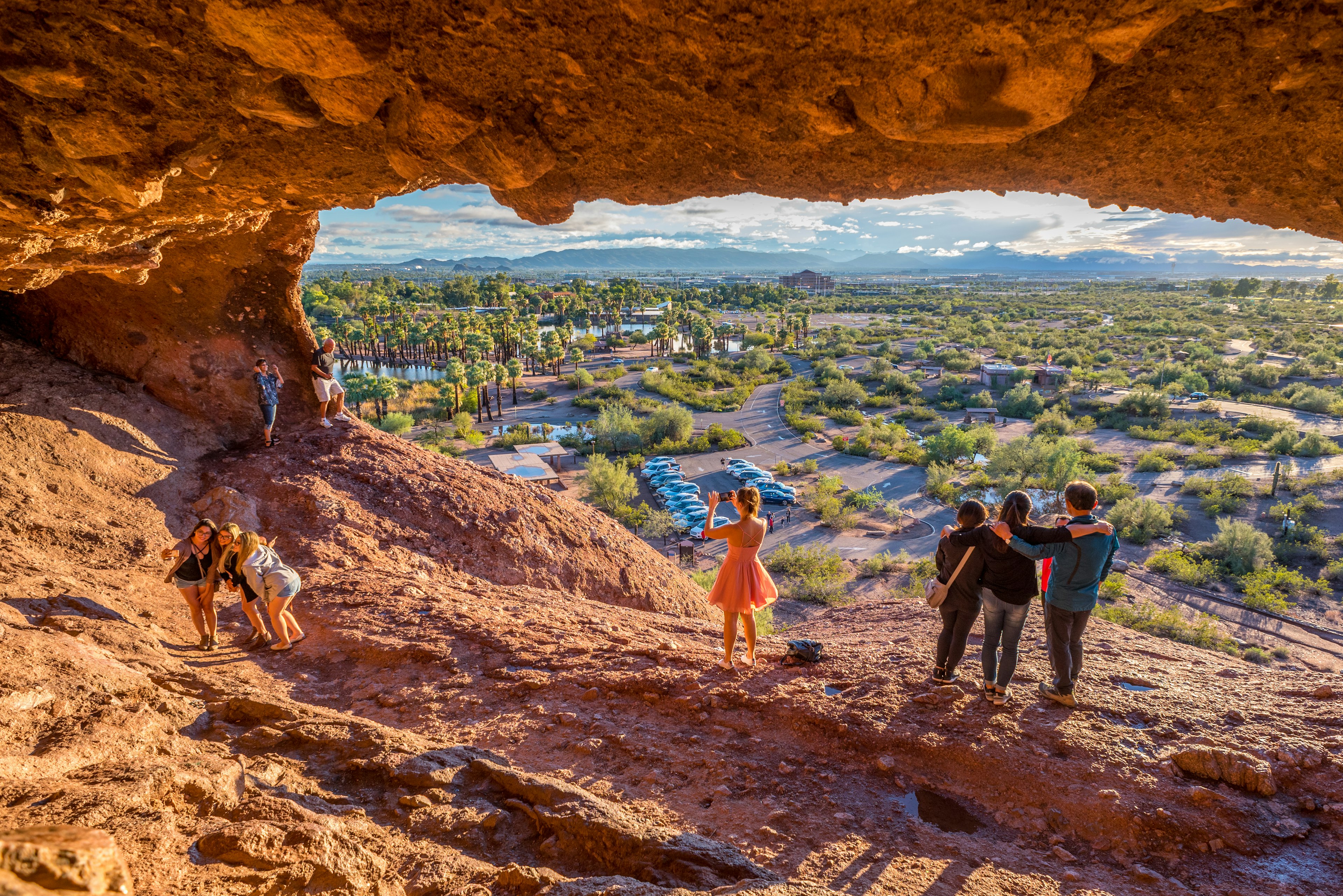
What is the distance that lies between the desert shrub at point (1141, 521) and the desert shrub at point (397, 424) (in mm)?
37368

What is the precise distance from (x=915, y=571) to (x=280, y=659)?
18544 millimetres

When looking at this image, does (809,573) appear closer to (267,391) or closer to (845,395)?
(267,391)

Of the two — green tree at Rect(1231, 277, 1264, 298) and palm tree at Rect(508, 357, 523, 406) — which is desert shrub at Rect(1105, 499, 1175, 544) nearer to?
palm tree at Rect(508, 357, 523, 406)

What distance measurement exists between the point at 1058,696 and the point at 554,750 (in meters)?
3.61

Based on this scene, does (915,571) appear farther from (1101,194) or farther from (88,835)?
(88,835)

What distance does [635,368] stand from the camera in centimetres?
7194

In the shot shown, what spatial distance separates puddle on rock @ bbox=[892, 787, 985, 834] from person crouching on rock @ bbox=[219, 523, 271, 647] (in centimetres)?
532

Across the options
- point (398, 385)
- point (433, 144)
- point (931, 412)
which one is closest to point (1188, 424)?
point (931, 412)

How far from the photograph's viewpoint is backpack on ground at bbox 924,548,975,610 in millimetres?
4656

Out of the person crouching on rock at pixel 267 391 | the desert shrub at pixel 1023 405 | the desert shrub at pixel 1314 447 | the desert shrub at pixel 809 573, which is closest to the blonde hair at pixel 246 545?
the person crouching on rock at pixel 267 391

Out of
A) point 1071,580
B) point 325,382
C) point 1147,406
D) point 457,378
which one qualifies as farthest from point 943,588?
point 1147,406

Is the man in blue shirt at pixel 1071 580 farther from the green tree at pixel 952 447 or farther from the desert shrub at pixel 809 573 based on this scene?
the green tree at pixel 952 447

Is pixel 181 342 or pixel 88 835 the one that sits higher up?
A: pixel 181 342

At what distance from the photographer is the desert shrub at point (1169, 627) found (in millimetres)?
13500
